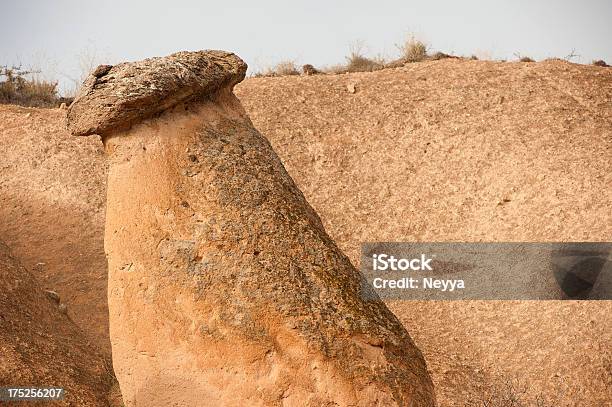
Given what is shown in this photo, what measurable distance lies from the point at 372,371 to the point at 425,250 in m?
5.50

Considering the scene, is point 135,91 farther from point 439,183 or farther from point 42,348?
point 439,183

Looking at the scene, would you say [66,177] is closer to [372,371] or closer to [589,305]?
[589,305]

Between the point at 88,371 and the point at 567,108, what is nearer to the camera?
the point at 88,371

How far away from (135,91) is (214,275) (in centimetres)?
109

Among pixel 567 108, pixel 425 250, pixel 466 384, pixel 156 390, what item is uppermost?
pixel 567 108

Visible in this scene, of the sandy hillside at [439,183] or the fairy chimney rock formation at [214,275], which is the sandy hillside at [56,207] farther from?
the fairy chimney rock formation at [214,275]

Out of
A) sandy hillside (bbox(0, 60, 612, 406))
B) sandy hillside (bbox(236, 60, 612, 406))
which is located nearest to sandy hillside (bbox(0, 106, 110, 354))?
sandy hillside (bbox(0, 60, 612, 406))

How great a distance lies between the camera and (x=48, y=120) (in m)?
11.9

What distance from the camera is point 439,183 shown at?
34.3 ft

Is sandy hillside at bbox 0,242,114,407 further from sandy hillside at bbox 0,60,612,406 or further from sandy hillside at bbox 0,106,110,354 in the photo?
sandy hillside at bbox 0,106,110,354

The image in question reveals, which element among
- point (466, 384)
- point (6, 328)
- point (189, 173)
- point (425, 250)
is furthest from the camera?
point (425, 250)

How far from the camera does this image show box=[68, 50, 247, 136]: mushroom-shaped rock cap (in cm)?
479

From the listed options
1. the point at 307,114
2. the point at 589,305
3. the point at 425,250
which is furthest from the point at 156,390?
the point at 307,114

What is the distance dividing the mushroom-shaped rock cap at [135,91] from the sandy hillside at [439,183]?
3.17m
